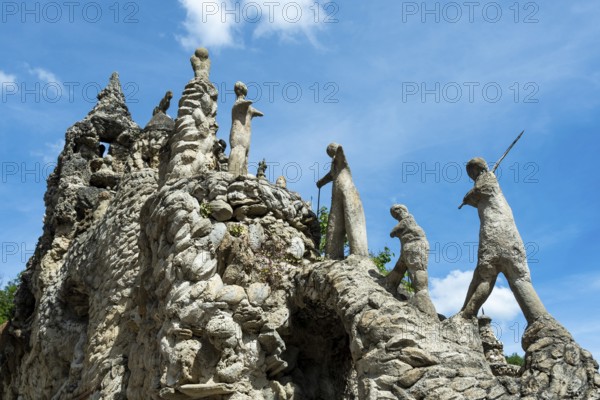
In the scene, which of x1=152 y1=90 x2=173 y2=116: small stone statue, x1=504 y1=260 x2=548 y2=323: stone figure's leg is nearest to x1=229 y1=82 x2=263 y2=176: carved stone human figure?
x1=504 y1=260 x2=548 y2=323: stone figure's leg

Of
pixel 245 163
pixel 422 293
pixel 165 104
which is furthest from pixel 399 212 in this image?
pixel 165 104

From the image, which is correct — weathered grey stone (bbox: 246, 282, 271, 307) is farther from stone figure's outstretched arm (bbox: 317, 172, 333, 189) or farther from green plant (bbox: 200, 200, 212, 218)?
stone figure's outstretched arm (bbox: 317, 172, 333, 189)

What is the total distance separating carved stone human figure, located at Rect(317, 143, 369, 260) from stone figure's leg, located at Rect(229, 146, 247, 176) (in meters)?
1.76

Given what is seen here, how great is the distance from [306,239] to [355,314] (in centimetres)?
253

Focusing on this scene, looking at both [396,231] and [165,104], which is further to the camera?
[165,104]

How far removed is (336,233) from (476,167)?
2.63 m

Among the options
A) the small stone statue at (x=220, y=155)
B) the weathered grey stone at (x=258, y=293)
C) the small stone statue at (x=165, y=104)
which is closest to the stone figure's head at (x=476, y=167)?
the weathered grey stone at (x=258, y=293)

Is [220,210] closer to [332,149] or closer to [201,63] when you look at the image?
[332,149]

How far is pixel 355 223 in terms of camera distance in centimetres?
1002

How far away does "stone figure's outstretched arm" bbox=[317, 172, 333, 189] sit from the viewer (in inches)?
420

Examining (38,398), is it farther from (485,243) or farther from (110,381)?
(485,243)

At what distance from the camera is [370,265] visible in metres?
9.20

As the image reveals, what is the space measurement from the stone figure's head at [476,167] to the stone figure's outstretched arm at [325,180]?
274cm

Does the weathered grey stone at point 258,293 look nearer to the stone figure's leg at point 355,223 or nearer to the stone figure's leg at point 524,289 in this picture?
the stone figure's leg at point 355,223
